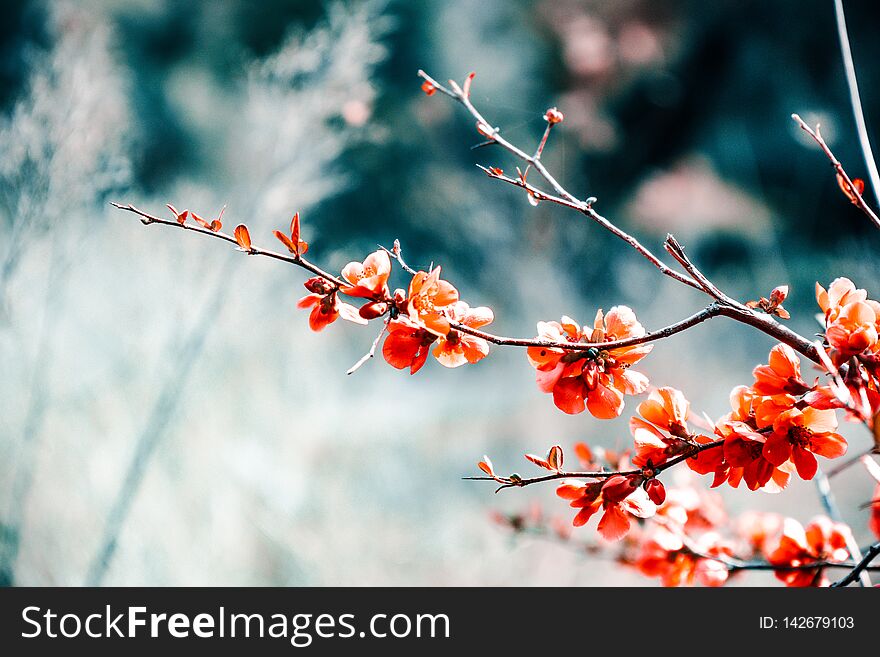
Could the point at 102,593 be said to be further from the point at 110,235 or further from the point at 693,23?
the point at 693,23

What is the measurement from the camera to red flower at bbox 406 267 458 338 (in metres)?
0.32

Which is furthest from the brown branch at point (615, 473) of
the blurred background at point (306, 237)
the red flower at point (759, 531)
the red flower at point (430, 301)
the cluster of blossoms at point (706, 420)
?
the blurred background at point (306, 237)

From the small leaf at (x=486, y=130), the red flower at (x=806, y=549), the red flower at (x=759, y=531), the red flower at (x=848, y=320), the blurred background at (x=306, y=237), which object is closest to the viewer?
the red flower at (x=848, y=320)

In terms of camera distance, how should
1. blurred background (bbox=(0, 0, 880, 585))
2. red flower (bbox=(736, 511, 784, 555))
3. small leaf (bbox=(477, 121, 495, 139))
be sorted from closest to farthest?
small leaf (bbox=(477, 121, 495, 139)) < red flower (bbox=(736, 511, 784, 555)) < blurred background (bbox=(0, 0, 880, 585))

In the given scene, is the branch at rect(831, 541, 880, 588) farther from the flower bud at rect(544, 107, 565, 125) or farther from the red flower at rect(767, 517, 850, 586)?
the flower bud at rect(544, 107, 565, 125)

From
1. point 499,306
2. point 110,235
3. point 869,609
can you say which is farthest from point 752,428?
point 110,235

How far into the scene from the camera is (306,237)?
1.61 m

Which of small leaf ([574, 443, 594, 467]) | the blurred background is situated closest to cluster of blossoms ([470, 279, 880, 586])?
small leaf ([574, 443, 594, 467])

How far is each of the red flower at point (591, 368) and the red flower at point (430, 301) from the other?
7 centimetres

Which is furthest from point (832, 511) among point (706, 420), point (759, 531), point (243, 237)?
point (243, 237)

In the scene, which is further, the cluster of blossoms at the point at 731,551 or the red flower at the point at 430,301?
the cluster of blossoms at the point at 731,551

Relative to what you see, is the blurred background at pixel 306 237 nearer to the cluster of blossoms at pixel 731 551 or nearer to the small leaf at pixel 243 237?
the cluster of blossoms at pixel 731 551

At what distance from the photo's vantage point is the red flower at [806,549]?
529 mm

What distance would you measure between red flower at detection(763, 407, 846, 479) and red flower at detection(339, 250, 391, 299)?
0.85 feet
